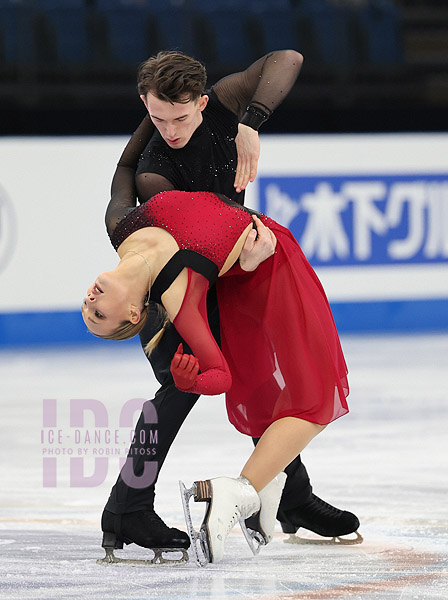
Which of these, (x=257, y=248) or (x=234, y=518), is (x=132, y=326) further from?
(x=234, y=518)

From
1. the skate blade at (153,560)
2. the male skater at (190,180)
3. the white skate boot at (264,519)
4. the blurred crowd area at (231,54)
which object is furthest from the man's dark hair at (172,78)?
the blurred crowd area at (231,54)

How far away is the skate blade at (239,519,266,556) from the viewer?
92.4 inches

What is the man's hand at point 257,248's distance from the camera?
237cm

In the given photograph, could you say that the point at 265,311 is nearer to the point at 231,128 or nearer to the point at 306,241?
the point at 231,128

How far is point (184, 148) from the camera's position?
2518mm

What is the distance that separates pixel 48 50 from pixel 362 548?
5718mm

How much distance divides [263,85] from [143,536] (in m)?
1.12

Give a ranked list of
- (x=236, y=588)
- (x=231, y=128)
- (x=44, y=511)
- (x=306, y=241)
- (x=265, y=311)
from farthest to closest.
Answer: (x=306, y=241) < (x=44, y=511) < (x=231, y=128) < (x=265, y=311) < (x=236, y=588)

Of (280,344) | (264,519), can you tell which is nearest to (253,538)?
(264,519)

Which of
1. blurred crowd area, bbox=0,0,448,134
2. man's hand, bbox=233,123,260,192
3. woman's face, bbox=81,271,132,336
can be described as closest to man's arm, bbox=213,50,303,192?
man's hand, bbox=233,123,260,192

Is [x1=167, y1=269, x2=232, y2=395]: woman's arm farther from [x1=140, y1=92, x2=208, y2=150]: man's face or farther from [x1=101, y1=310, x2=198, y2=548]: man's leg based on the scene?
[x1=140, y1=92, x2=208, y2=150]: man's face

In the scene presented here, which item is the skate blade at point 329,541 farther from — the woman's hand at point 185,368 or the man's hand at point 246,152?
the man's hand at point 246,152

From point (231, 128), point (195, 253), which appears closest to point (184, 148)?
point (231, 128)

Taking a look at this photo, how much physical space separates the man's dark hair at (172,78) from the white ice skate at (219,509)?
850 millimetres
